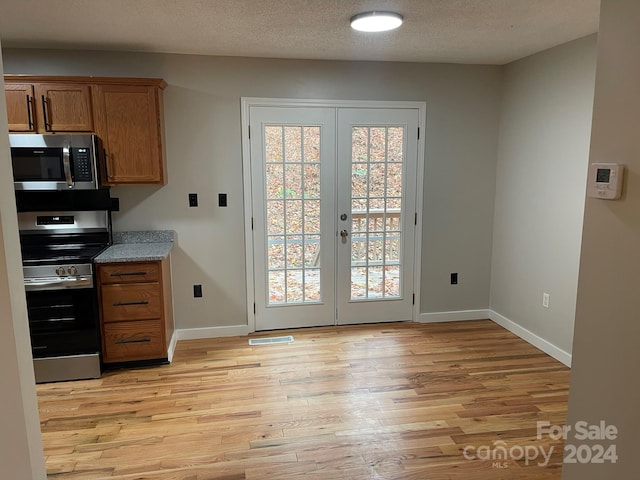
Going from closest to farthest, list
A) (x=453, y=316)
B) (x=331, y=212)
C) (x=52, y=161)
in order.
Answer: (x=52, y=161)
(x=331, y=212)
(x=453, y=316)

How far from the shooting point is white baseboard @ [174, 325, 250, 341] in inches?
154

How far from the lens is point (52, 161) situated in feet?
10.3

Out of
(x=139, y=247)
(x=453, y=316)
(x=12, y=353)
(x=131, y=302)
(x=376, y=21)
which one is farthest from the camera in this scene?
(x=453, y=316)

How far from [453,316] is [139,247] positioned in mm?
2991

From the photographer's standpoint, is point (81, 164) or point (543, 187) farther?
point (543, 187)

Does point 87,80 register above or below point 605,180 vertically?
above

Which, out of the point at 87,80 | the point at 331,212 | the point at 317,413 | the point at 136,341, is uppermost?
the point at 87,80

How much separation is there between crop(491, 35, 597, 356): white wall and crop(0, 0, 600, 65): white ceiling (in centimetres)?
26

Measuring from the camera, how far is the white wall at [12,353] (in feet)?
4.57

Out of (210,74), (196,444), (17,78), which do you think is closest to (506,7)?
(210,74)

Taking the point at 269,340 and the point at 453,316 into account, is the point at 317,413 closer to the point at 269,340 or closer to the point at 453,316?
the point at 269,340

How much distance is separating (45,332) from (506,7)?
3.65 meters

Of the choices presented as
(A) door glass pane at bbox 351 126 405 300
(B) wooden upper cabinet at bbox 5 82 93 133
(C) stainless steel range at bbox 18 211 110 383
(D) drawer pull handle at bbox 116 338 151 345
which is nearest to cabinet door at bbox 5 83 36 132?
(B) wooden upper cabinet at bbox 5 82 93 133

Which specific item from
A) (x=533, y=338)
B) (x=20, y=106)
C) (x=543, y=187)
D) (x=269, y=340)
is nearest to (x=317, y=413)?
(x=269, y=340)
